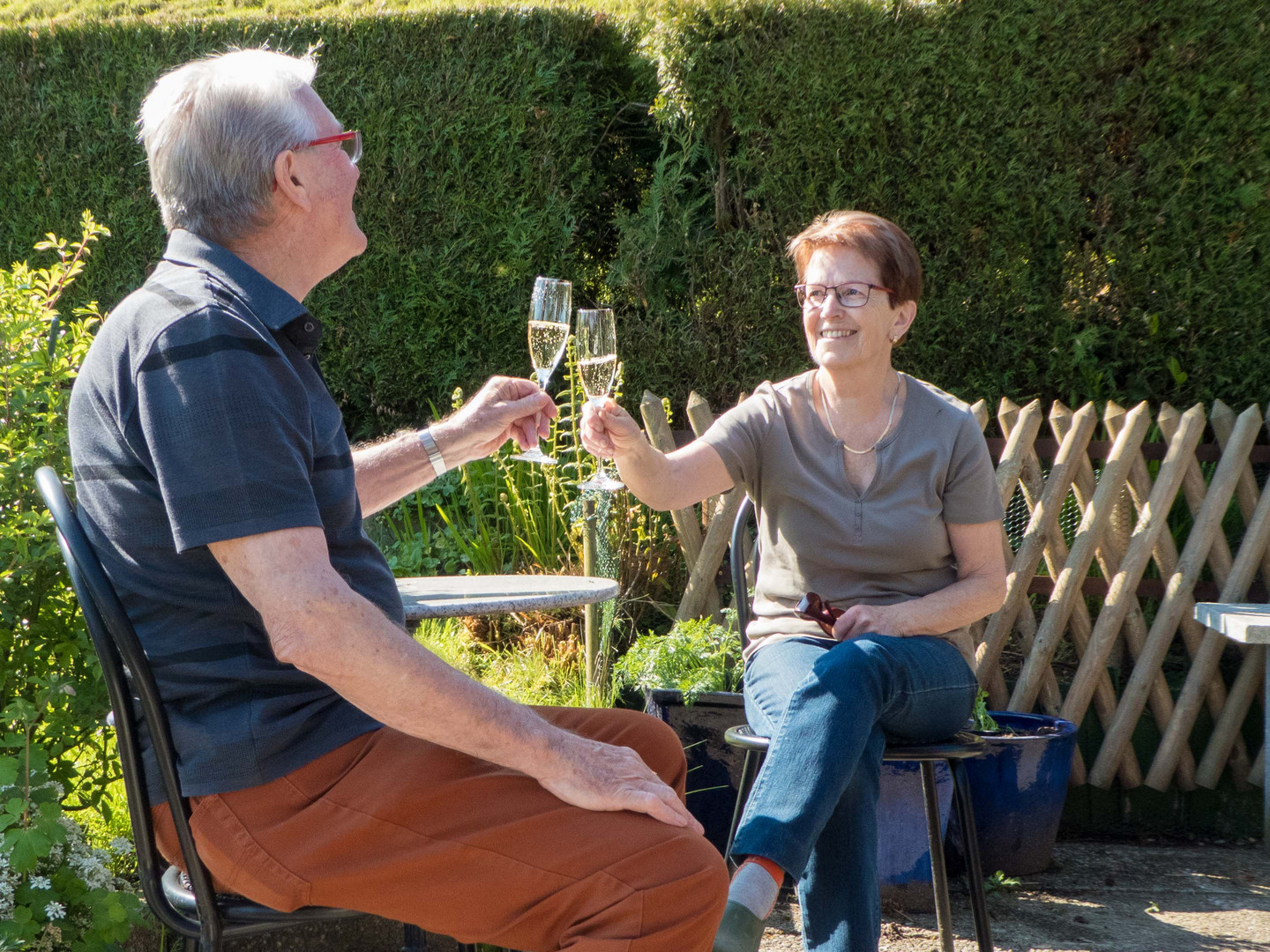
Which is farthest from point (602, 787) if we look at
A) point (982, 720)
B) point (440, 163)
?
point (440, 163)

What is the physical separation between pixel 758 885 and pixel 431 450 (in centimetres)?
96

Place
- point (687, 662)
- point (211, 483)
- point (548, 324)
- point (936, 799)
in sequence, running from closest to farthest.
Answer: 1. point (211, 483)
2. point (548, 324)
3. point (936, 799)
4. point (687, 662)

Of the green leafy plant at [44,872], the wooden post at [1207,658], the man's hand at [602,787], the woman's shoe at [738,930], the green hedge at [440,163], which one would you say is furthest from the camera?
the green hedge at [440,163]

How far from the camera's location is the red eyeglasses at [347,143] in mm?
1607

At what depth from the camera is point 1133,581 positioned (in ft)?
12.6

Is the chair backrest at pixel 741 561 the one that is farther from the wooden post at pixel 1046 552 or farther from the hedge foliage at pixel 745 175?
Answer: the hedge foliage at pixel 745 175

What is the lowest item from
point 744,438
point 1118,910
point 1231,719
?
point 1118,910

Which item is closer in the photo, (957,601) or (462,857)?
(462,857)

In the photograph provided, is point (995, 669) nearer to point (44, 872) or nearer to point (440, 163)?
point (44, 872)

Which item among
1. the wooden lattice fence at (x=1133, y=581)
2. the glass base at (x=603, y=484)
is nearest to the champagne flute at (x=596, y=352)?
the glass base at (x=603, y=484)

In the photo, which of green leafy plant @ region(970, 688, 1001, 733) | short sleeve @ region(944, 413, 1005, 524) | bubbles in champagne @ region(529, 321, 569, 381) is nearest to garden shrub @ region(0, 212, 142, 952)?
bubbles in champagne @ region(529, 321, 569, 381)

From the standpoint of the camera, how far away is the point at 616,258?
539 centimetres

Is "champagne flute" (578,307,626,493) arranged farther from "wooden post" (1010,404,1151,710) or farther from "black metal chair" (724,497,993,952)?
"wooden post" (1010,404,1151,710)

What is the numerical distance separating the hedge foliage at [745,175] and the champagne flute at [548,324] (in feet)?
8.72
